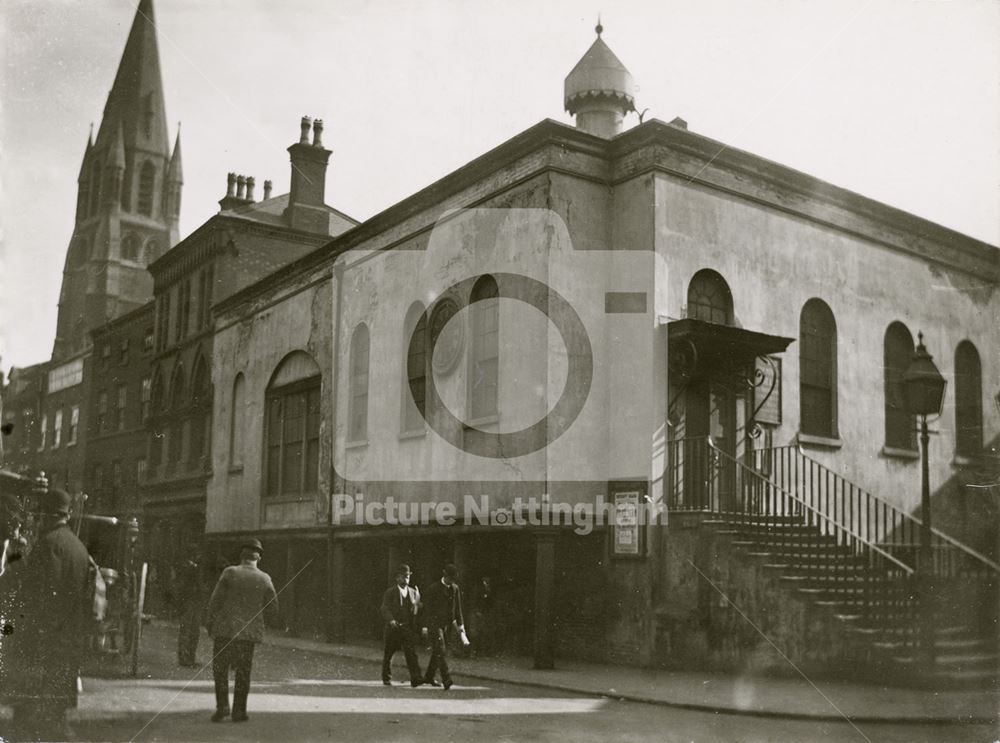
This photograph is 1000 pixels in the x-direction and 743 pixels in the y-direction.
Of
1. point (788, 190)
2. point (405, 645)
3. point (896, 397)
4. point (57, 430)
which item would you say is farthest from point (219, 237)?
point (405, 645)

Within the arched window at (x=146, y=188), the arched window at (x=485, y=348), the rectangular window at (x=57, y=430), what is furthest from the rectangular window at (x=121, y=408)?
the arched window at (x=146, y=188)

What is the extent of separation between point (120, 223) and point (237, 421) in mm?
46461

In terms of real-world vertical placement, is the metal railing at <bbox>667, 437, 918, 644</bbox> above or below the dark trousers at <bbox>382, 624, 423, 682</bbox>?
above

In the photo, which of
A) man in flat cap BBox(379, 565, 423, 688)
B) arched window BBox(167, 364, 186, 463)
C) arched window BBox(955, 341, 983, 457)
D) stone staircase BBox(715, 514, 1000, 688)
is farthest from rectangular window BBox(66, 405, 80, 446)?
arched window BBox(955, 341, 983, 457)

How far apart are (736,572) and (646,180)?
20.0ft

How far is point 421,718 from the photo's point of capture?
1036 centimetres

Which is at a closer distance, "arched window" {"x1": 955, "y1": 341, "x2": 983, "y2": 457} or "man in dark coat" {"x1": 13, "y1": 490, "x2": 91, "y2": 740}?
"man in dark coat" {"x1": 13, "y1": 490, "x2": 91, "y2": 740}

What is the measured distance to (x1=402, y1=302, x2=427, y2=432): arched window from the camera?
18.9 metres

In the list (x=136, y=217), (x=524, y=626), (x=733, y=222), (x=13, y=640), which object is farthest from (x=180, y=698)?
(x=136, y=217)

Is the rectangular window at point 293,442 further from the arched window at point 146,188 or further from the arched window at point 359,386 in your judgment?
the arched window at point 146,188

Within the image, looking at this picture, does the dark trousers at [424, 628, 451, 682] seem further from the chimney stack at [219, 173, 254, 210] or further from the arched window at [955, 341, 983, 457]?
the chimney stack at [219, 173, 254, 210]

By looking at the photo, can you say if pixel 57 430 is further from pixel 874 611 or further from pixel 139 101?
pixel 874 611

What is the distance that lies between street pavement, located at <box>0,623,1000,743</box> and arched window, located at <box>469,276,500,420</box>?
16.5ft

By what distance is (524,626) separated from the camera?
16.6 meters
